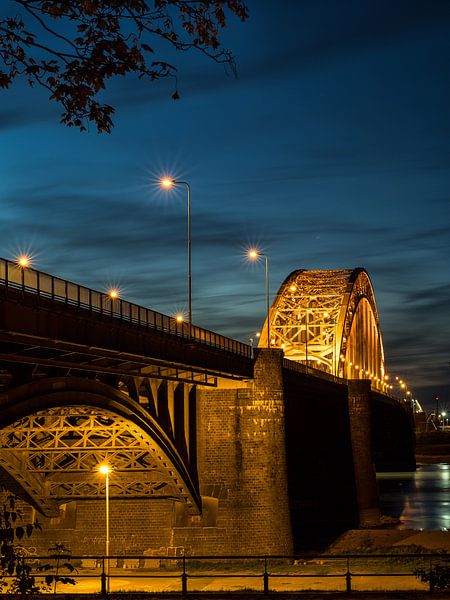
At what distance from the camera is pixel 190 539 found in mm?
48688

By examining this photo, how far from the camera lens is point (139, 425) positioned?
3950cm

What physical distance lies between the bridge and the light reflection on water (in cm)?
458

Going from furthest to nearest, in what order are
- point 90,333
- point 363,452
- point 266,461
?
point 363,452 < point 266,461 < point 90,333

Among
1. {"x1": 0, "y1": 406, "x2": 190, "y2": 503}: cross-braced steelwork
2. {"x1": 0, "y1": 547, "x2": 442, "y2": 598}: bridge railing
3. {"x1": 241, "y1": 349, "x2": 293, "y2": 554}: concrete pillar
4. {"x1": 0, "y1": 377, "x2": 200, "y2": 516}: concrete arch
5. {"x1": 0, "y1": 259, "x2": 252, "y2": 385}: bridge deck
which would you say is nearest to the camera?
{"x1": 0, "y1": 259, "x2": 252, "y2": 385}: bridge deck

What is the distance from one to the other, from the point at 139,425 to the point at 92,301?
6.04m

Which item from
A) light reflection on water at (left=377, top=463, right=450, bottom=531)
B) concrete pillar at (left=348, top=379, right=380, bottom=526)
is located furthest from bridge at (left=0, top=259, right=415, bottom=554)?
light reflection on water at (left=377, top=463, right=450, bottom=531)

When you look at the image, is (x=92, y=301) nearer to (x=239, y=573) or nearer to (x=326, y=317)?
(x=239, y=573)

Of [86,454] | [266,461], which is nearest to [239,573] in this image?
[266,461]

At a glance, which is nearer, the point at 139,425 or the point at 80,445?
the point at 139,425

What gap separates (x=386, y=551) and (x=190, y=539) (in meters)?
10.5

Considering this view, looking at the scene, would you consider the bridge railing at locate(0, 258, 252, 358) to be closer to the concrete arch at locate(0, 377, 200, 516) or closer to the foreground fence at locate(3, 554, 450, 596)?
the concrete arch at locate(0, 377, 200, 516)

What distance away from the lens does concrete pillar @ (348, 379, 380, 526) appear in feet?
250

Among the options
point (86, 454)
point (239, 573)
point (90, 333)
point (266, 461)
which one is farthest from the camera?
point (266, 461)

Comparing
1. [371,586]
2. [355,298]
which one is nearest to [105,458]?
[371,586]
